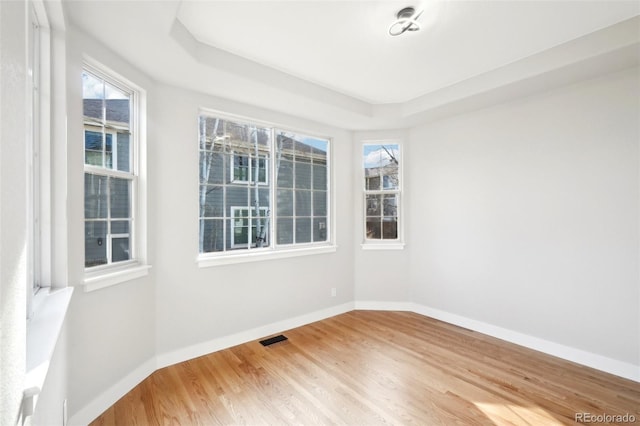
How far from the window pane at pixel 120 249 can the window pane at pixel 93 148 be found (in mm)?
603

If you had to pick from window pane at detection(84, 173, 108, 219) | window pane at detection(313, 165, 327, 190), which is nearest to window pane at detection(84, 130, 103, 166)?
window pane at detection(84, 173, 108, 219)

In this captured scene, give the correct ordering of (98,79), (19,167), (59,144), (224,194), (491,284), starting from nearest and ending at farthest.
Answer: (19,167), (59,144), (98,79), (224,194), (491,284)

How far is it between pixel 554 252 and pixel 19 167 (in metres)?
3.80

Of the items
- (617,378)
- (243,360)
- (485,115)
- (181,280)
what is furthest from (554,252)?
(181,280)

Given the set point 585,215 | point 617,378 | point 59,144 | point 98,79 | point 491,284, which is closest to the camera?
point 59,144

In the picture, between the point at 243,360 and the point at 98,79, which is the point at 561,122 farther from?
the point at 98,79

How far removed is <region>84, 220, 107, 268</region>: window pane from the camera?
2.05 m

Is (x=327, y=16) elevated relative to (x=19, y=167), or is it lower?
elevated

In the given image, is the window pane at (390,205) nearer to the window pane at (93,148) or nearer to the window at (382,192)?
the window at (382,192)

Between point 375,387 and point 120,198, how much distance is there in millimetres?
2518

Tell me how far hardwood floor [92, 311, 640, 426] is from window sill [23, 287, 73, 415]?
1.02 meters

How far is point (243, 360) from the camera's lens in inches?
108

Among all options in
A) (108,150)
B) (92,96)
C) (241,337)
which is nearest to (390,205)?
(241,337)
